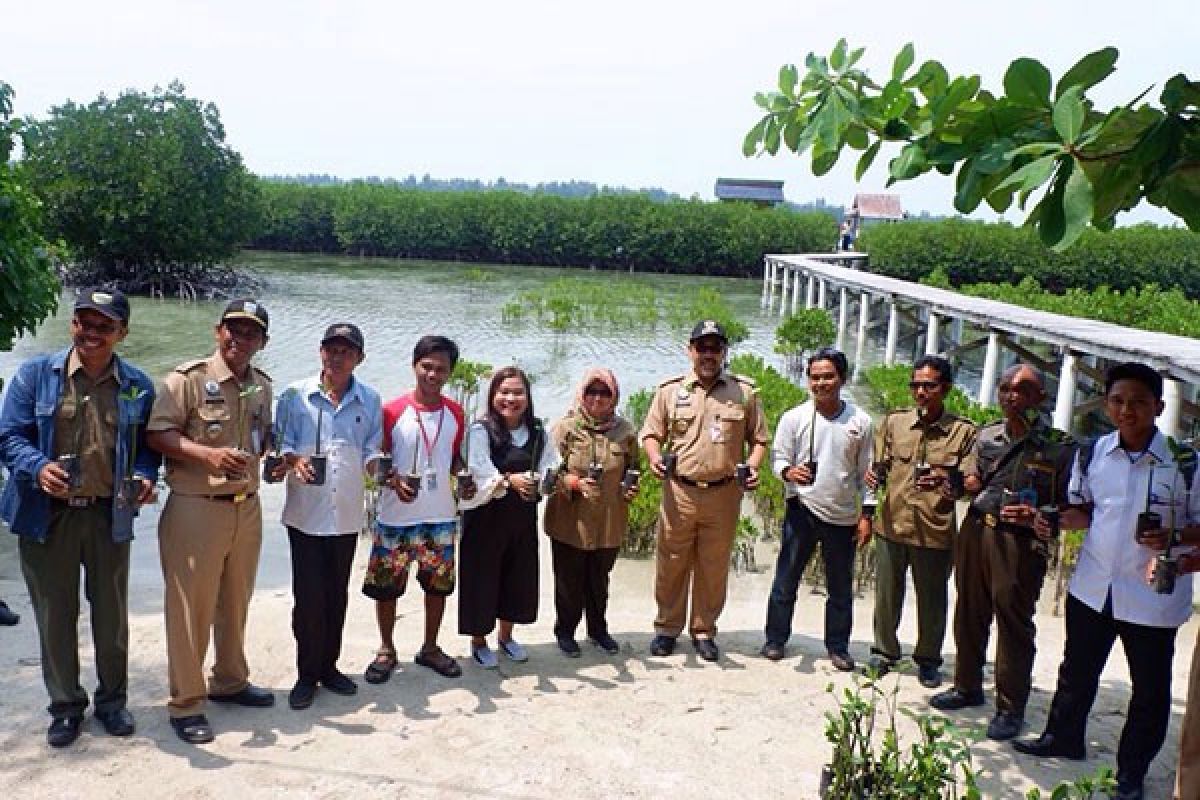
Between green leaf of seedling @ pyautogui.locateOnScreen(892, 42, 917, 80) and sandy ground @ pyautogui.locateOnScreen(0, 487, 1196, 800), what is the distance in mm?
2501

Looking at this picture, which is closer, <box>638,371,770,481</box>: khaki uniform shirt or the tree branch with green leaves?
the tree branch with green leaves

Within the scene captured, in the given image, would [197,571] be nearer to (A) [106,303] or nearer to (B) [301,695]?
(B) [301,695]

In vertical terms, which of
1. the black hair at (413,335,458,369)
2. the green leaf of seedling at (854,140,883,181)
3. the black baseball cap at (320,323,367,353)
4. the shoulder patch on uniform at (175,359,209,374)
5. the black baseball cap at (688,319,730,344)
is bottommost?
the shoulder patch on uniform at (175,359,209,374)

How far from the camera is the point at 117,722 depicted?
3.68 m

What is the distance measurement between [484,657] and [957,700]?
217cm

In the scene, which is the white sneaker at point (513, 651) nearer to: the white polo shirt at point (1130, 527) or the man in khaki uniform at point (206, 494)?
the man in khaki uniform at point (206, 494)

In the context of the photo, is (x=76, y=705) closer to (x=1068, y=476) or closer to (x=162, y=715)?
(x=162, y=715)

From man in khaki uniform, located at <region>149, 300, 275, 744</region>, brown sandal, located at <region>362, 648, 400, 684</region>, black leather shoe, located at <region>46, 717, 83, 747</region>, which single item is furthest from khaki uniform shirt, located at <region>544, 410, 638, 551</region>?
black leather shoe, located at <region>46, 717, 83, 747</region>

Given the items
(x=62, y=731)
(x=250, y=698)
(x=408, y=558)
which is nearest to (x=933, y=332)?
(x=408, y=558)

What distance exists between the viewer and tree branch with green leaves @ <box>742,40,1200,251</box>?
225 centimetres

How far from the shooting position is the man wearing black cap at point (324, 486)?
13.0ft

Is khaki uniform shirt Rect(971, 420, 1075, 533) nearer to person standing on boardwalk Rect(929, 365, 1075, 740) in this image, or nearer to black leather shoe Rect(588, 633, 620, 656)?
person standing on boardwalk Rect(929, 365, 1075, 740)

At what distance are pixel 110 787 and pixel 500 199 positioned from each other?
40.2 meters

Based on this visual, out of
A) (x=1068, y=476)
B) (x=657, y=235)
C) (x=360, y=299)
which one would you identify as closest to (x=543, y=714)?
(x=1068, y=476)
